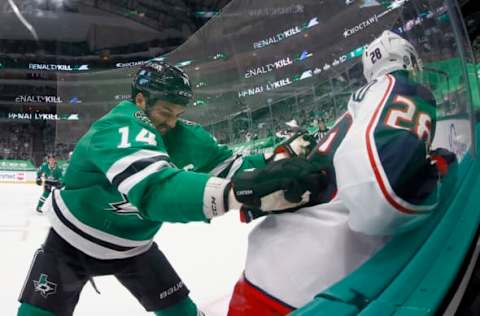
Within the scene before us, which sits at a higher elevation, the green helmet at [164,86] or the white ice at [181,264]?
the green helmet at [164,86]

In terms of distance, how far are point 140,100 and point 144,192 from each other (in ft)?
1.23

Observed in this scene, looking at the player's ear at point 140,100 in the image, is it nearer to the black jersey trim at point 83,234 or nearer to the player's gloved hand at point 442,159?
the black jersey trim at point 83,234

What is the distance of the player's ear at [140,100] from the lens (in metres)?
0.94

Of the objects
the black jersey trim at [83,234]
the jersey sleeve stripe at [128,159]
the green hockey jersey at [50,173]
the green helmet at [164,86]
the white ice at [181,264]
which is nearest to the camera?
the jersey sleeve stripe at [128,159]

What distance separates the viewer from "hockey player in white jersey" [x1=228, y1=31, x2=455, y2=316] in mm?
439

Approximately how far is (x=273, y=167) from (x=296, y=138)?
4.7 inches

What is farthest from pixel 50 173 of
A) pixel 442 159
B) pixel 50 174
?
pixel 442 159

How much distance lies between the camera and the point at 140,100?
37.4 inches

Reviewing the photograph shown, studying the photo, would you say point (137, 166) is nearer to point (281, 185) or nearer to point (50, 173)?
point (281, 185)

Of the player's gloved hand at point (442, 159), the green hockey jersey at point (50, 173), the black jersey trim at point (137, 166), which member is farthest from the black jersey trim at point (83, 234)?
the green hockey jersey at point (50, 173)

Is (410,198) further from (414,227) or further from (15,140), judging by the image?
(15,140)

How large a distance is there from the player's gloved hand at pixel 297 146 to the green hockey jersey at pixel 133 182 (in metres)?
0.11

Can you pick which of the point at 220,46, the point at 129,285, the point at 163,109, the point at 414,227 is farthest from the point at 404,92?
the point at 129,285

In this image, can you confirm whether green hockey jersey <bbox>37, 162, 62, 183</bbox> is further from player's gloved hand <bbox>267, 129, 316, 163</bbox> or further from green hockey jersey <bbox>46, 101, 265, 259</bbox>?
player's gloved hand <bbox>267, 129, 316, 163</bbox>
